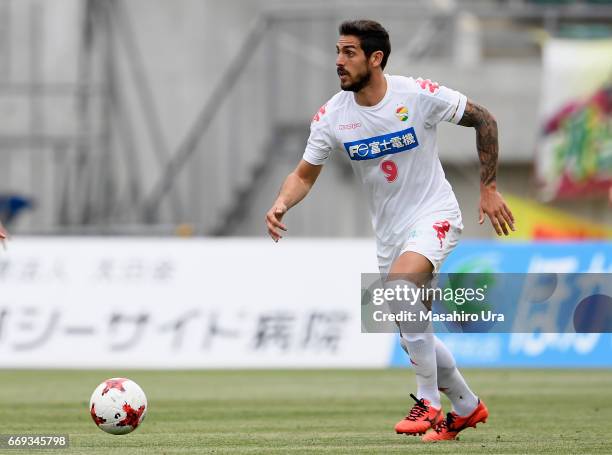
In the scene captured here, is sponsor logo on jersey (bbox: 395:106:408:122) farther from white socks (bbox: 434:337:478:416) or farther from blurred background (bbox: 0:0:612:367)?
blurred background (bbox: 0:0:612:367)

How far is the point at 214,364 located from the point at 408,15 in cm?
745

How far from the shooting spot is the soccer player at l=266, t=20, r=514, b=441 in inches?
347

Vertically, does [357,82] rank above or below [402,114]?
above

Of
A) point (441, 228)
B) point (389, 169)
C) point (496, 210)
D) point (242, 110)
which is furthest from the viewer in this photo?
point (242, 110)

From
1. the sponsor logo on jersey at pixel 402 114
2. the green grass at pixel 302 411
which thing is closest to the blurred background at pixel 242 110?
the green grass at pixel 302 411

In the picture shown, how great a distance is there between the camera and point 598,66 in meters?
22.2

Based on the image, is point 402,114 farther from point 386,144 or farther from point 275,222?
point 275,222

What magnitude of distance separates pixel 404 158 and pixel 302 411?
11.3 feet

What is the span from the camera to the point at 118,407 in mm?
8398

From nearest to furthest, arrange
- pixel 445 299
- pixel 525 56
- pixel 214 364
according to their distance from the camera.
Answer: pixel 445 299 → pixel 214 364 → pixel 525 56

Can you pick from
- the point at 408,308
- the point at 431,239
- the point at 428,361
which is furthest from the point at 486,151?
the point at 428,361

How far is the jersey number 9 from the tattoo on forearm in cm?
53

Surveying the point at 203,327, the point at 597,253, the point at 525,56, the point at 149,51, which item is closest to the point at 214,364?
the point at 203,327

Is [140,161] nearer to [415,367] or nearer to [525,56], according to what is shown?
[525,56]
